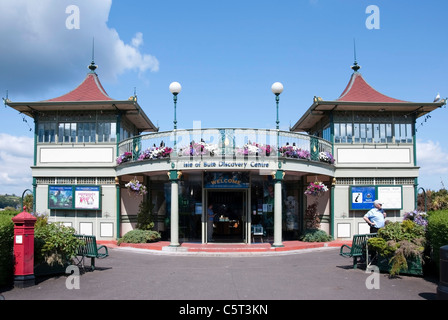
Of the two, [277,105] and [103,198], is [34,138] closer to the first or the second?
[103,198]

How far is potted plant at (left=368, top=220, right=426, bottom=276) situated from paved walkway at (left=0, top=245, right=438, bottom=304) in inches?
11.7

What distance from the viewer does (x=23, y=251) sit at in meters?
9.47

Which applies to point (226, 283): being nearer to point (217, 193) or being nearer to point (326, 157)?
point (217, 193)

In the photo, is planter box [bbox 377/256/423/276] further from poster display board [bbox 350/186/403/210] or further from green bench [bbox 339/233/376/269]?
poster display board [bbox 350/186/403/210]

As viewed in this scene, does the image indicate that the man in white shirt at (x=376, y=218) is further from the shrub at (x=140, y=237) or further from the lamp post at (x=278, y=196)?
the shrub at (x=140, y=237)

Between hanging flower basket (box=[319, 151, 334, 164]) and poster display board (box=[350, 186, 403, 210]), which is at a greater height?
hanging flower basket (box=[319, 151, 334, 164])

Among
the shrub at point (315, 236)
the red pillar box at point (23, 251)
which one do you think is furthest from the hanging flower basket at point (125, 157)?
the red pillar box at point (23, 251)

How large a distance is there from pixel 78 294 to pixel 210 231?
9.96m

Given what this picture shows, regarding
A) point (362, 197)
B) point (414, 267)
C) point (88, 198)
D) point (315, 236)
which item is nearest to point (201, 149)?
point (315, 236)

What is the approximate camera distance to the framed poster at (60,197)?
66.6ft

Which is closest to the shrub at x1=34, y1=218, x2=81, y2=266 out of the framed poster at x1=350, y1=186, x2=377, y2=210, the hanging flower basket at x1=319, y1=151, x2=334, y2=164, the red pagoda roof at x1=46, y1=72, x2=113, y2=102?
the red pagoda roof at x1=46, y1=72, x2=113, y2=102

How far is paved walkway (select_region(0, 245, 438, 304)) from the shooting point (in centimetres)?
843

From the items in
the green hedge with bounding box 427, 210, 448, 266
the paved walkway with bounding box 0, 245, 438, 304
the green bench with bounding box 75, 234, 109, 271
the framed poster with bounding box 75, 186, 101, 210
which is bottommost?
the paved walkway with bounding box 0, 245, 438, 304
